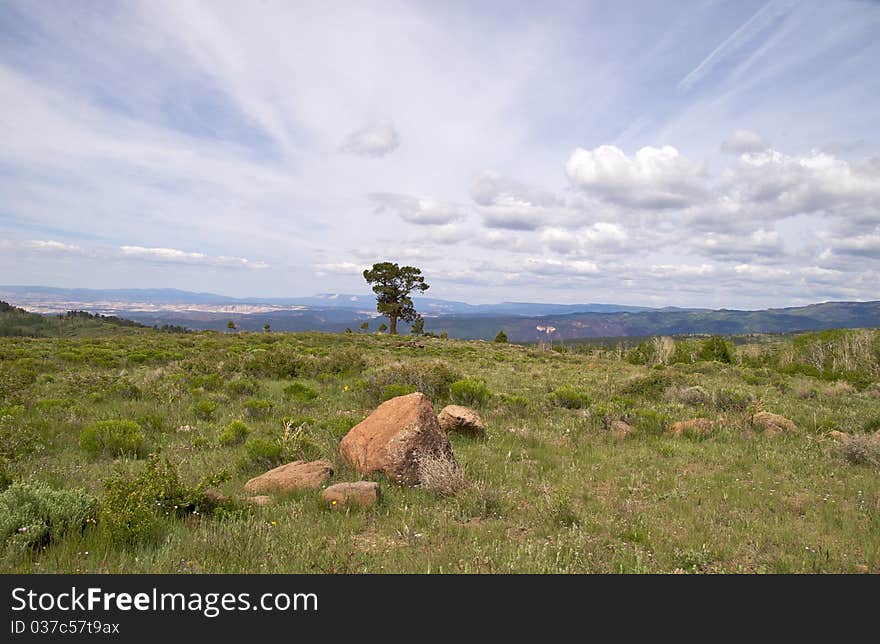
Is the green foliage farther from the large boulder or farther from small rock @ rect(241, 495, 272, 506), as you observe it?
small rock @ rect(241, 495, 272, 506)

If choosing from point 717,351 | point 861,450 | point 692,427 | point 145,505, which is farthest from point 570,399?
point 717,351

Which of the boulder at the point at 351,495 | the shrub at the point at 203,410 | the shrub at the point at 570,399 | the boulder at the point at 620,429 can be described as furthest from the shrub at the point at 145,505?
the shrub at the point at 570,399

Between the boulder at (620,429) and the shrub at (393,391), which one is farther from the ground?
the shrub at (393,391)

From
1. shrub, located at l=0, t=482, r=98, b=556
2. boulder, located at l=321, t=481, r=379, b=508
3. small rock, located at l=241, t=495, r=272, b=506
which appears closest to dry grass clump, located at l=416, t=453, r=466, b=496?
boulder, located at l=321, t=481, r=379, b=508

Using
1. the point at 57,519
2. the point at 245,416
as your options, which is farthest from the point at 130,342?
the point at 57,519

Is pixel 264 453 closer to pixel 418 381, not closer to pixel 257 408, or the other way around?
pixel 257 408

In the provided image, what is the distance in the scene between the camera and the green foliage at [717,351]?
39.3 metres

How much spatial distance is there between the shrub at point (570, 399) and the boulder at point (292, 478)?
373 inches

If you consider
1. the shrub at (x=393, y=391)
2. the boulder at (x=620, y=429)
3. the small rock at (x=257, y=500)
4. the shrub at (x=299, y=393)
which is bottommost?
the boulder at (x=620, y=429)

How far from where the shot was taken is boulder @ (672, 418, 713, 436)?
429 inches

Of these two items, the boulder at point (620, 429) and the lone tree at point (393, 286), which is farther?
the lone tree at point (393, 286)

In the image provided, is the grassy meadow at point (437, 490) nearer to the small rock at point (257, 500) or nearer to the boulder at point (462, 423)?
the small rock at point (257, 500)

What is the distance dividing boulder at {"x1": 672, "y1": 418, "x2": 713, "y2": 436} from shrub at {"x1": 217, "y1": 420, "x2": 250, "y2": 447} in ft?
34.8

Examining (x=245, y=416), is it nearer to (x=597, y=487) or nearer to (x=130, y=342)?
(x=597, y=487)
